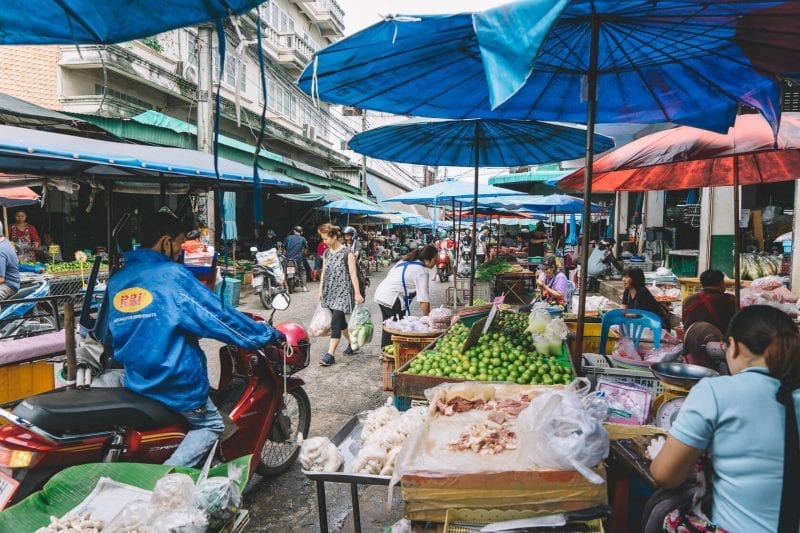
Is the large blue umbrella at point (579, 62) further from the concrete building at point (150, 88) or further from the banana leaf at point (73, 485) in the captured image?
the concrete building at point (150, 88)

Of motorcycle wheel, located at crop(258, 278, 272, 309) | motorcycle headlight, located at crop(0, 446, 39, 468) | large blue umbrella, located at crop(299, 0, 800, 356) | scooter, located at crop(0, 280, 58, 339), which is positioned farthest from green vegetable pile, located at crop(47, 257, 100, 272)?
large blue umbrella, located at crop(299, 0, 800, 356)

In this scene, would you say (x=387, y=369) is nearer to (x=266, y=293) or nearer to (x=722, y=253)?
(x=266, y=293)

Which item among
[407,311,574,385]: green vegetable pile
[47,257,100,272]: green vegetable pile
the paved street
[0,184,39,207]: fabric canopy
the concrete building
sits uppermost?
the concrete building

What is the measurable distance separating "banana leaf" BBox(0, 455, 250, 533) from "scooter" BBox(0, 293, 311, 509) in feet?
0.87

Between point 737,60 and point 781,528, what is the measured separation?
276 cm

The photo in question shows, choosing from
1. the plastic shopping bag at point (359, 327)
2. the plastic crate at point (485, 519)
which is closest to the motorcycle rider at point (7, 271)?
the plastic shopping bag at point (359, 327)

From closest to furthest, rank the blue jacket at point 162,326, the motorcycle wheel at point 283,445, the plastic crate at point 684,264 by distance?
the blue jacket at point 162,326
the motorcycle wheel at point 283,445
the plastic crate at point 684,264

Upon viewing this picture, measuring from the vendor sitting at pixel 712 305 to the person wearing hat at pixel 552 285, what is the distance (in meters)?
4.26

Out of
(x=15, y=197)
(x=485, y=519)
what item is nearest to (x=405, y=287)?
(x=485, y=519)

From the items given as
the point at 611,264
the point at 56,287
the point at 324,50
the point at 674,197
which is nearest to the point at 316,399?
the point at 324,50

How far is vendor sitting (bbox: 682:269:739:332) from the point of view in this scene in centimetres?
511

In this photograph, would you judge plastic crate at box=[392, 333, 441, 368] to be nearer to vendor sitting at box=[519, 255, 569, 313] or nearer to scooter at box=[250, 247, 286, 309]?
vendor sitting at box=[519, 255, 569, 313]

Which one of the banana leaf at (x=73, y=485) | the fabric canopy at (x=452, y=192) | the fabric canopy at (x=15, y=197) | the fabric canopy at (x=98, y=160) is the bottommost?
the banana leaf at (x=73, y=485)

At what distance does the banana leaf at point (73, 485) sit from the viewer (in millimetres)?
2307
